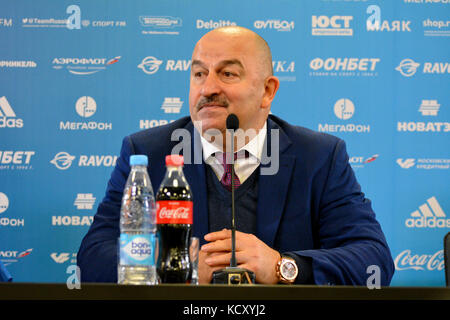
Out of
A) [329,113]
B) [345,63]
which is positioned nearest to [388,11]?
[345,63]

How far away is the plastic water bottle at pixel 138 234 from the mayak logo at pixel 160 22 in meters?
2.57

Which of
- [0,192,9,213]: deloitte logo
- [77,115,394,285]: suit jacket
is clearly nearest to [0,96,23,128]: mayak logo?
[0,192,9,213]: deloitte logo

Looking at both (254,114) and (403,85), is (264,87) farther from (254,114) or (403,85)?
(403,85)

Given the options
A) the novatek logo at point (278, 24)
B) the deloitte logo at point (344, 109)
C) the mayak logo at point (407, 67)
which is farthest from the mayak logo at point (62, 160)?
the mayak logo at point (407, 67)

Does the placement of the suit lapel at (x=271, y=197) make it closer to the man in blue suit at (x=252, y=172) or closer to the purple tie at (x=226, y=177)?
the man in blue suit at (x=252, y=172)

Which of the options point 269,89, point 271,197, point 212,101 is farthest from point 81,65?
point 271,197

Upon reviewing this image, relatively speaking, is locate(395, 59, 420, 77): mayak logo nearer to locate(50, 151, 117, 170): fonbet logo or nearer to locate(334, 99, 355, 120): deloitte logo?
locate(334, 99, 355, 120): deloitte logo

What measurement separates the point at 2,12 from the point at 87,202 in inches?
59.5

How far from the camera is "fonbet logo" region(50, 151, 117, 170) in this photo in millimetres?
3844

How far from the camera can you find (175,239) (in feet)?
4.58

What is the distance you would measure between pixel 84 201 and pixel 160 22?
1.40m

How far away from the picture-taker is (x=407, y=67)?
396 centimetres

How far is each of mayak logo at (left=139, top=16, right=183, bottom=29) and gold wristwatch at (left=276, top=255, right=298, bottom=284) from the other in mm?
2706

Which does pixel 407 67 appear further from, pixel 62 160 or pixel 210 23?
pixel 62 160
